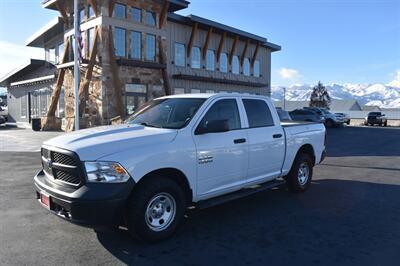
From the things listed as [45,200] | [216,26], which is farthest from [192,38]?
[45,200]

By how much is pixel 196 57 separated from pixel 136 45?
684cm

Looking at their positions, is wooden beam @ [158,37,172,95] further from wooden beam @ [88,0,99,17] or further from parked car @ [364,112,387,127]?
parked car @ [364,112,387,127]

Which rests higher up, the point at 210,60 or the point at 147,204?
the point at 210,60

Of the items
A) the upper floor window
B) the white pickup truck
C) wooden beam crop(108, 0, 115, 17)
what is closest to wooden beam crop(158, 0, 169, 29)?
the upper floor window

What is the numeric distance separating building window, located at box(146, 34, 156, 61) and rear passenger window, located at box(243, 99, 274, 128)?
61.9 ft

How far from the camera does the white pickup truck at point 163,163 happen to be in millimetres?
4328

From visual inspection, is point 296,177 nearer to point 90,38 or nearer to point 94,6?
point 94,6

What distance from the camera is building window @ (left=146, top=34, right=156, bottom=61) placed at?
24516 mm

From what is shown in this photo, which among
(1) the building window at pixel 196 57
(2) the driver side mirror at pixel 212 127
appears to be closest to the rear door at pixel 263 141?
(2) the driver side mirror at pixel 212 127

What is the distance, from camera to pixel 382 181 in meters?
9.05

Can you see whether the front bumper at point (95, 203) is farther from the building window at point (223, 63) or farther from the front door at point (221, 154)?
the building window at point (223, 63)

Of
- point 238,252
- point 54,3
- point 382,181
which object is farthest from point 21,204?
point 54,3

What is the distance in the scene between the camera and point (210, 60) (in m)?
30.9

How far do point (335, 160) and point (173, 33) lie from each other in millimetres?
17763
